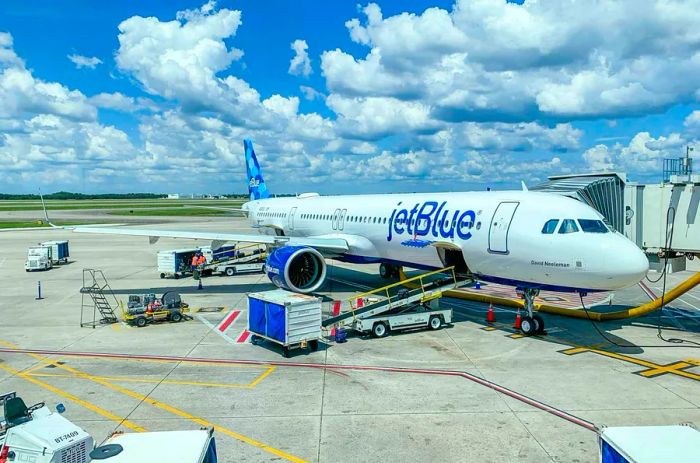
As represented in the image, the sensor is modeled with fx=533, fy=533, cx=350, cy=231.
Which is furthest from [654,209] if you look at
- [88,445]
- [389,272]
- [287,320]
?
[88,445]

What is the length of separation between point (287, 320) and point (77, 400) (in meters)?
5.87

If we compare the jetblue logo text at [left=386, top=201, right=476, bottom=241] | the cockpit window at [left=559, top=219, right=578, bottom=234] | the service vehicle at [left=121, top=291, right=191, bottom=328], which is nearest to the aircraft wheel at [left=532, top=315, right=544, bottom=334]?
the cockpit window at [left=559, top=219, right=578, bottom=234]

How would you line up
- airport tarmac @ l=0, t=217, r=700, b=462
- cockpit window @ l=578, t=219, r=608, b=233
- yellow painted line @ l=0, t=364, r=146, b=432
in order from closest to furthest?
airport tarmac @ l=0, t=217, r=700, b=462
yellow painted line @ l=0, t=364, r=146, b=432
cockpit window @ l=578, t=219, r=608, b=233

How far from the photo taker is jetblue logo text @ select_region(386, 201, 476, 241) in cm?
1978

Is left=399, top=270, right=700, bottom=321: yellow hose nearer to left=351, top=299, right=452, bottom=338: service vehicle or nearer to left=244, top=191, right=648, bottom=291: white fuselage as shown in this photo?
left=244, top=191, right=648, bottom=291: white fuselage

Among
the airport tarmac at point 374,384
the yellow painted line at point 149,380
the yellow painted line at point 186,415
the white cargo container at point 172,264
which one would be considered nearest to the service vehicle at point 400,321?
the airport tarmac at point 374,384

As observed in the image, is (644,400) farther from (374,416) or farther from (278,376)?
(278,376)

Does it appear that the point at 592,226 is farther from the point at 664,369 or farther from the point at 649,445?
the point at 649,445

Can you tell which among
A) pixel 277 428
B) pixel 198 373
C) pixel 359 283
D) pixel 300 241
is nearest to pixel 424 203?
pixel 300 241

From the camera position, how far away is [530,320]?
18594mm

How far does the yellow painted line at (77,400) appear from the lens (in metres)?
11.5

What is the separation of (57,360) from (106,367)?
6.42ft

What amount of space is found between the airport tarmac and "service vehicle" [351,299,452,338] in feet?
1.70

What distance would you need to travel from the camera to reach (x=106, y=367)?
15516mm
